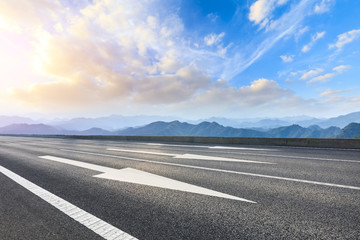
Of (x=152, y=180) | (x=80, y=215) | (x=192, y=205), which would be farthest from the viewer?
(x=152, y=180)

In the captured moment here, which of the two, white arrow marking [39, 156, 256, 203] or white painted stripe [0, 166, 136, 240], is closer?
white painted stripe [0, 166, 136, 240]

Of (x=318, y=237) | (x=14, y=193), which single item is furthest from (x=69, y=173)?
(x=318, y=237)

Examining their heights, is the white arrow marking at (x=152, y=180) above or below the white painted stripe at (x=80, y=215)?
above

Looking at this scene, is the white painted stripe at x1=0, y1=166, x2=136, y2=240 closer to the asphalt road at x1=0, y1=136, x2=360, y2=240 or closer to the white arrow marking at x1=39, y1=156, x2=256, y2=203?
the asphalt road at x1=0, y1=136, x2=360, y2=240

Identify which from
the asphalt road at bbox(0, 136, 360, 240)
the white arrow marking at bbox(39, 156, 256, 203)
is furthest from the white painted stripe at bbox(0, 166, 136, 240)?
the white arrow marking at bbox(39, 156, 256, 203)

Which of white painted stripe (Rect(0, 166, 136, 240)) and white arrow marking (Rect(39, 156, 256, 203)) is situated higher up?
white arrow marking (Rect(39, 156, 256, 203))

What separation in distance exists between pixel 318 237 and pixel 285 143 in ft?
37.6

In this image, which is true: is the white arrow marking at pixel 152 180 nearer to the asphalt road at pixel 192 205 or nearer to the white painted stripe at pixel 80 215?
the asphalt road at pixel 192 205

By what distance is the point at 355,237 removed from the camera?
188 centimetres

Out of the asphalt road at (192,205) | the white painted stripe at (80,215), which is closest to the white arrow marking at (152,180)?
the asphalt road at (192,205)

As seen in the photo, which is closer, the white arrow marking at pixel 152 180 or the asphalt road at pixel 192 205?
the asphalt road at pixel 192 205

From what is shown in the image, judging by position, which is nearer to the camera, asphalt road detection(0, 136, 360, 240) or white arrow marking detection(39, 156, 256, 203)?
→ asphalt road detection(0, 136, 360, 240)

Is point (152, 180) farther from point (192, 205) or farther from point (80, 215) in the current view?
point (80, 215)

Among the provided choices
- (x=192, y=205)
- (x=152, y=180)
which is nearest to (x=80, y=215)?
(x=192, y=205)
